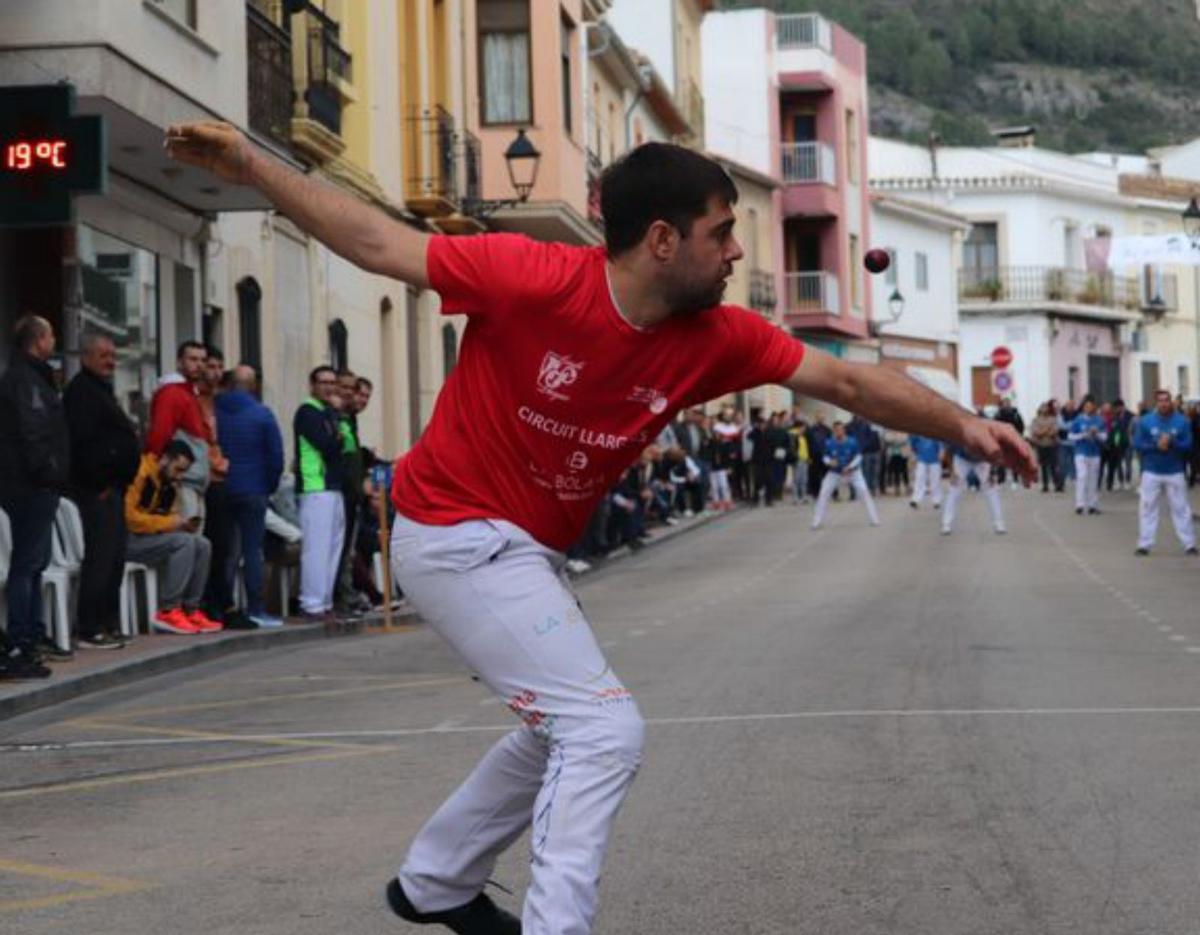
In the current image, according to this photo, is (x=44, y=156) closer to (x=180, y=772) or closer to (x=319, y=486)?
(x=319, y=486)

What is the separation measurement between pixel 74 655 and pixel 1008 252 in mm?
71974

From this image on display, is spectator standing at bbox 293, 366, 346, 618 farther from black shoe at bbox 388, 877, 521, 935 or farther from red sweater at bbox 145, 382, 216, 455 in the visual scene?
black shoe at bbox 388, 877, 521, 935

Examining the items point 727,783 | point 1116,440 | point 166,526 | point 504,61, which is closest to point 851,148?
point 1116,440

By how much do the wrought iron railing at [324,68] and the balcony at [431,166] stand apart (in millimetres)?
4282

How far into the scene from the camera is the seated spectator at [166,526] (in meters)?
19.5

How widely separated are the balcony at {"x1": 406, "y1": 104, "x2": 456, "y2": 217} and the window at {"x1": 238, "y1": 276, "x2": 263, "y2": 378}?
23.1ft

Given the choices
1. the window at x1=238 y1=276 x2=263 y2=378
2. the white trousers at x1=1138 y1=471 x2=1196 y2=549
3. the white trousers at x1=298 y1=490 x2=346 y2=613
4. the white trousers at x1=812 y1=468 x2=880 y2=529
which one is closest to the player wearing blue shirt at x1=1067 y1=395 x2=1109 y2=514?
the white trousers at x1=812 y1=468 x2=880 y2=529

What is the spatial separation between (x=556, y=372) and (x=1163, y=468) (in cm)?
2739

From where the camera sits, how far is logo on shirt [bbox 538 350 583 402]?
241 inches

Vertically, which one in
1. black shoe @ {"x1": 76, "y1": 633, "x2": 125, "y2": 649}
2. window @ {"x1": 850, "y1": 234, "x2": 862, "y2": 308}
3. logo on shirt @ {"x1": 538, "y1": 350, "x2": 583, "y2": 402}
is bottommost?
black shoe @ {"x1": 76, "y1": 633, "x2": 125, "y2": 649}

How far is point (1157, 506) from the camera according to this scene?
32.5 metres

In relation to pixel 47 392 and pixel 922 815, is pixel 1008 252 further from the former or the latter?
pixel 922 815

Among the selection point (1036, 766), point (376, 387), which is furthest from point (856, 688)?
point (376, 387)

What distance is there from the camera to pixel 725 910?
7.55 meters
